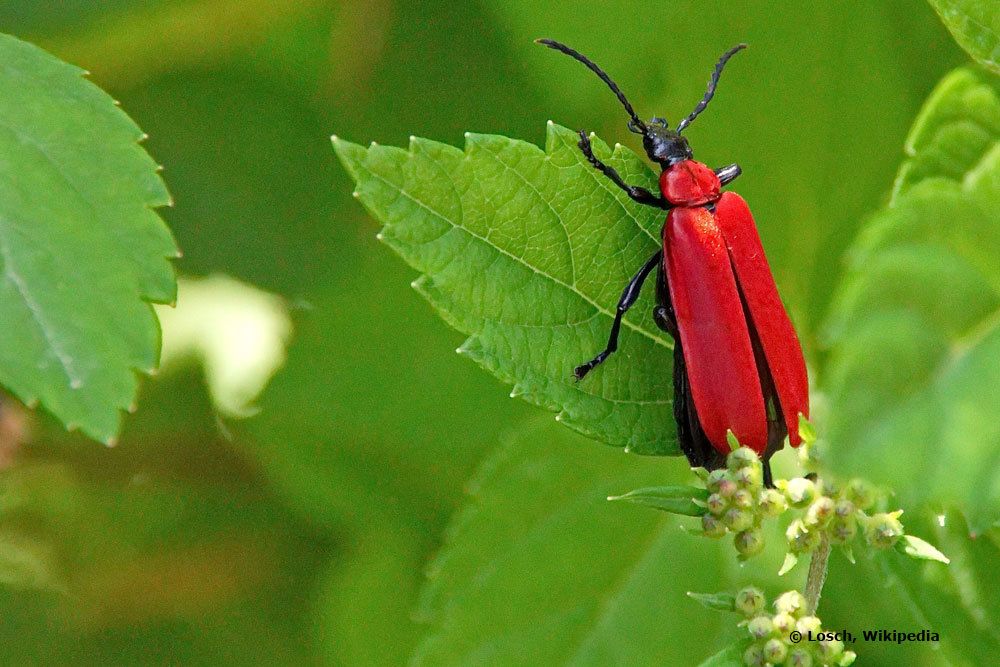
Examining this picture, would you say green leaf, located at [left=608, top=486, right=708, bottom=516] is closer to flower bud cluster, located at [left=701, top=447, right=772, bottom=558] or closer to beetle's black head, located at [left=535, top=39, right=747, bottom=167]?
flower bud cluster, located at [left=701, top=447, right=772, bottom=558]

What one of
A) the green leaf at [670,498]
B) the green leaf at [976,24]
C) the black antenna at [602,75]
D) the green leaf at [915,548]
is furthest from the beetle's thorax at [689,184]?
the green leaf at [915,548]

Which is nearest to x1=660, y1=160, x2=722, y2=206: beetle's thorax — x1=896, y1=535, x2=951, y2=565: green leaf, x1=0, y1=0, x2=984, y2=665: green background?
x1=0, y1=0, x2=984, y2=665: green background

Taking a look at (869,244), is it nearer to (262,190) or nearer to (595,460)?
(595,460)

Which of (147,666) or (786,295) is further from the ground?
(786,295)

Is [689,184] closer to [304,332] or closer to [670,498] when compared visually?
[670,498]

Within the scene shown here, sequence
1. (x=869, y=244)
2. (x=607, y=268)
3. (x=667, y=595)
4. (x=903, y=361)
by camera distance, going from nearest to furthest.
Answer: (x=903, y=361), (x=869, y=244), (x=607, y=268), (x=667, y=595)

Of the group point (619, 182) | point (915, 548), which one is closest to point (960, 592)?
point (915, 548)

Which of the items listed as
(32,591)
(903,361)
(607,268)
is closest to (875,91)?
(607,268)
